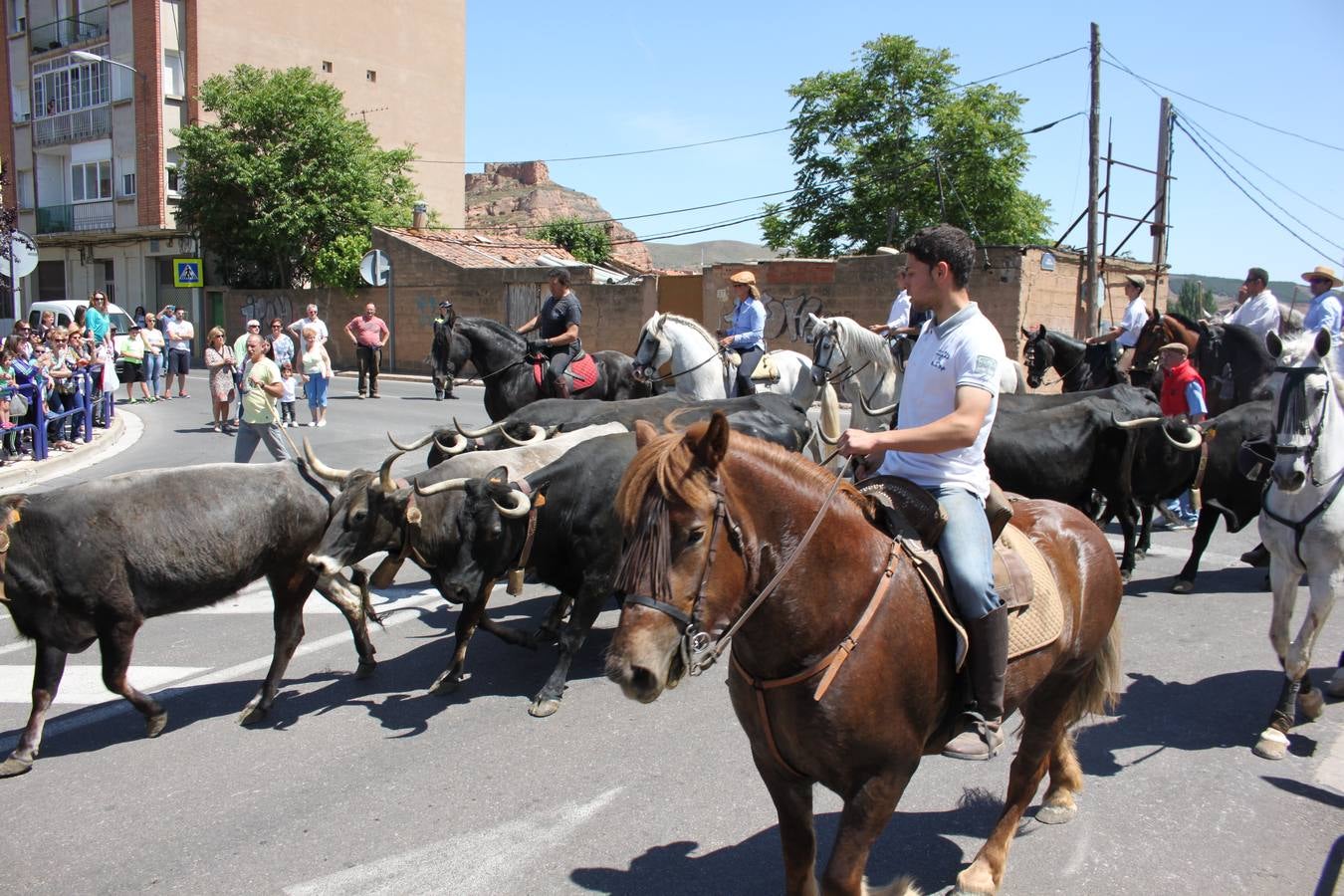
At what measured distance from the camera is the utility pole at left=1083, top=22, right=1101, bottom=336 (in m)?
21.8

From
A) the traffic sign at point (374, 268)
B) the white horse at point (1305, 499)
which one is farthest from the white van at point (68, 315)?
the white horse at point (1305, 499)

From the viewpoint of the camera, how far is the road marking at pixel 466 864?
392 centimetres

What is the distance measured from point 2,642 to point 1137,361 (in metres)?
12.6

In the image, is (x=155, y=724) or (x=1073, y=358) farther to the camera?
(x=1073, y=358)

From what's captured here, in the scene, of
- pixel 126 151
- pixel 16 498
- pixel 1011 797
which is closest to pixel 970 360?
pixel 1011 797

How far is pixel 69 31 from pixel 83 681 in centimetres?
4677

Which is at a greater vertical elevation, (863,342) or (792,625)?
(863,342)

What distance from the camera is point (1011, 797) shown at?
3.91m

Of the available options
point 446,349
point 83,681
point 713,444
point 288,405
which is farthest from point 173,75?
point 713,444

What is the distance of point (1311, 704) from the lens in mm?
5375

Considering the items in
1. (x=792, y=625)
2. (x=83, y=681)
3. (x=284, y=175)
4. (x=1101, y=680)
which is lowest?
(x=83, y=681)

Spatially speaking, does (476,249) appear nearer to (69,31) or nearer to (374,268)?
(374,268)

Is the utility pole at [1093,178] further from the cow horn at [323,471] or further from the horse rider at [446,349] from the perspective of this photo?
the cow horn at [323,471]

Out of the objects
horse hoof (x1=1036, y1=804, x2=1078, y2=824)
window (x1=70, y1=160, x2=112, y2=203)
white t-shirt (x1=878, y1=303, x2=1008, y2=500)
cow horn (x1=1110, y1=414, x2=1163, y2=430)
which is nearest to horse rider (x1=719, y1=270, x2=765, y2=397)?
cow horn (x1=1110, y1=414, x2=1163, y2=430)
